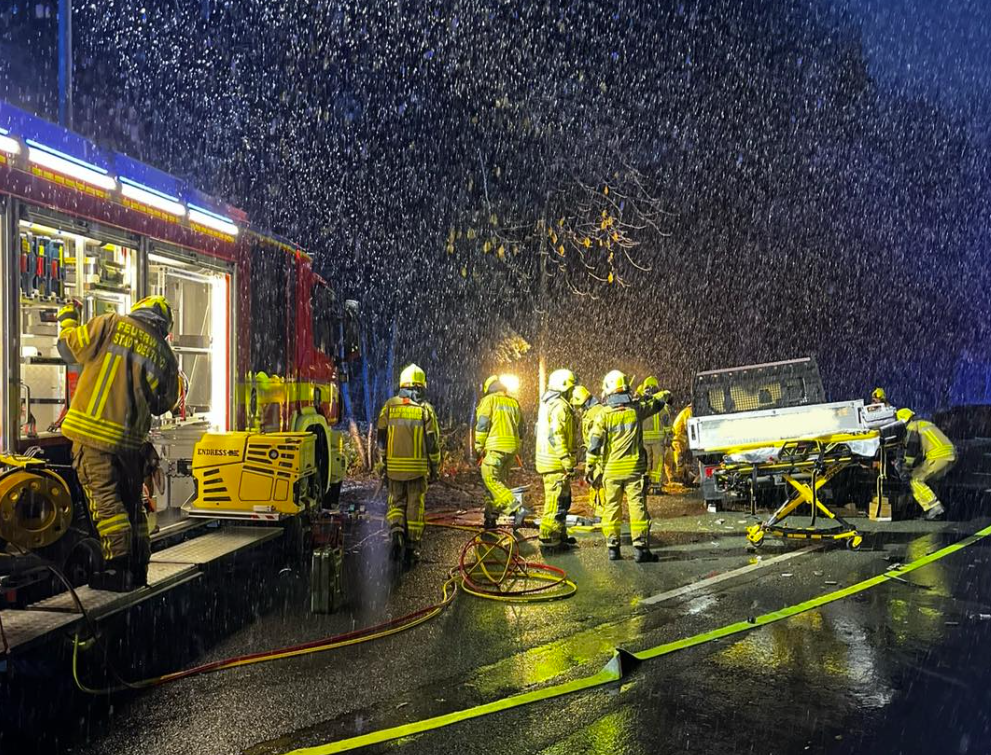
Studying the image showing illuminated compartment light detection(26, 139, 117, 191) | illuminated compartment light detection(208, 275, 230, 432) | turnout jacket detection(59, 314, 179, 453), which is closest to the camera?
illuminated compartment light detection(26, 139, 117, 191)

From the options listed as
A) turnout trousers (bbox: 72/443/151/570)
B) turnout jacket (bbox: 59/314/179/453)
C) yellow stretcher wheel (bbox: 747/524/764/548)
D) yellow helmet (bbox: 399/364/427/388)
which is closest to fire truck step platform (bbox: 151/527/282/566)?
turnout trousers (bbox: 72/443/151/570)

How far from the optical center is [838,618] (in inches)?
226

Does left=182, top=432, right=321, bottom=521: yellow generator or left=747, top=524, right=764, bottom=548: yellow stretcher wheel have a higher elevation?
left=182, top=432, right=321, bottom=521: yellow generator

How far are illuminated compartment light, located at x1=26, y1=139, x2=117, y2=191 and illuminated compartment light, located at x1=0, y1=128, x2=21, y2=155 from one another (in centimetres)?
12

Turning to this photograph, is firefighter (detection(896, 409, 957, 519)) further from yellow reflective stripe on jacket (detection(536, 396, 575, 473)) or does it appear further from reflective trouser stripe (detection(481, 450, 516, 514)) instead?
reflective trouser stripe (detection(481, 450, 516, 514))

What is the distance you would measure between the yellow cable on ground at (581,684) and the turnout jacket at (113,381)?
2451 millimetres

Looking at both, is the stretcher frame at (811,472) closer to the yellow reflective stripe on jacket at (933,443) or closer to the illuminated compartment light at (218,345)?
the yellow reflective stripe on jacket at (933,443)

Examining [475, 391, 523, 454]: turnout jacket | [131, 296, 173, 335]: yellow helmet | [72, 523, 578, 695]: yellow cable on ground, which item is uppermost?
[131, 296, 173, 335]: yellow helmet

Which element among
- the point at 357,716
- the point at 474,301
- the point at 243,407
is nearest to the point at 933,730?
the point at 357,716

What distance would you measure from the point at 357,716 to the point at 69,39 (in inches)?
280

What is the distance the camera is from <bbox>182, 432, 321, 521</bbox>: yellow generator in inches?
260

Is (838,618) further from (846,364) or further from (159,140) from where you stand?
(846,364)

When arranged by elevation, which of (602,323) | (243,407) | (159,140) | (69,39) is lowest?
(243,407)

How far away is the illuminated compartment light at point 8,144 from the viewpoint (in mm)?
4613
